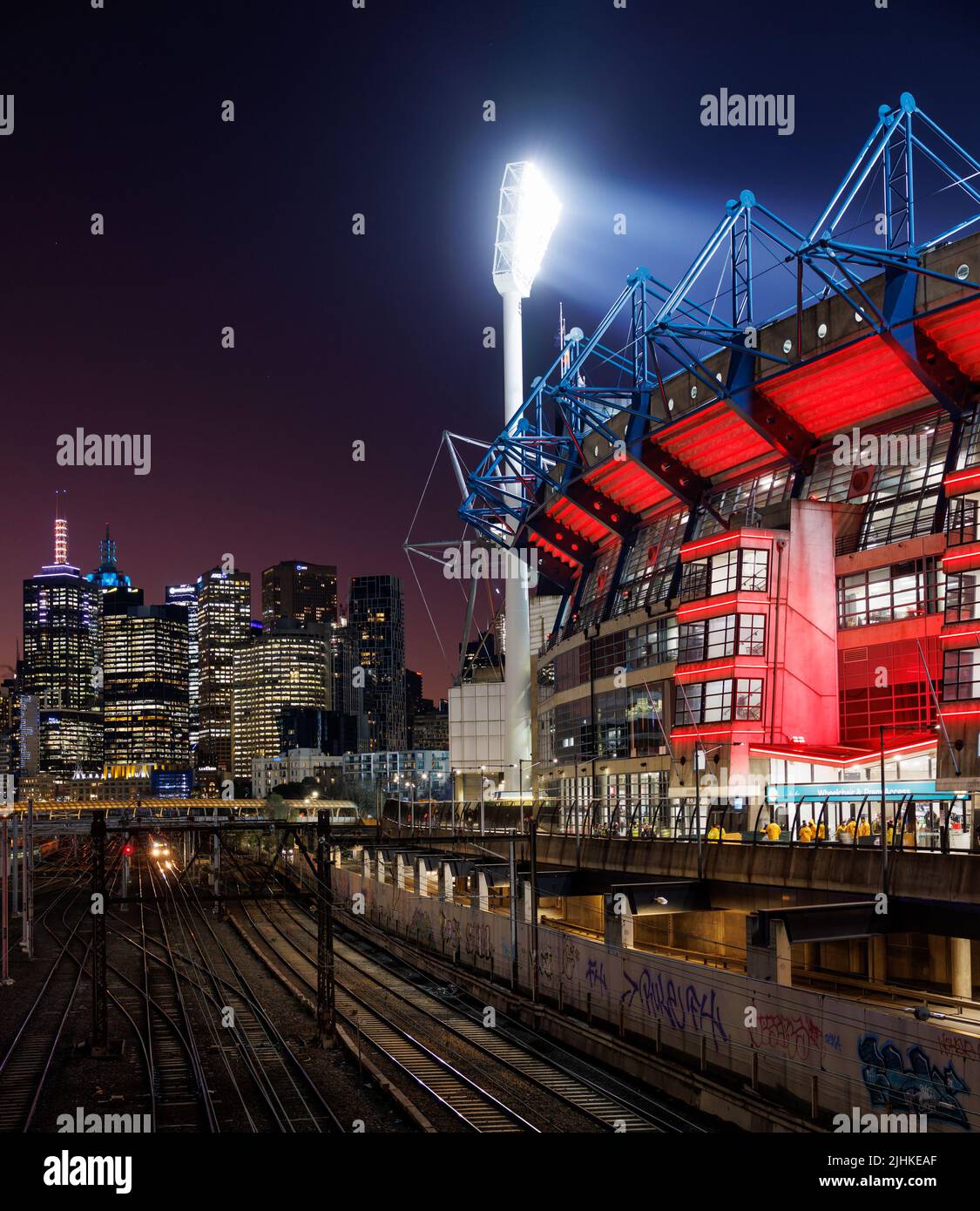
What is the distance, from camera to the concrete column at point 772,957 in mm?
29328

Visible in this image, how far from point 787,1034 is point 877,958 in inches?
743

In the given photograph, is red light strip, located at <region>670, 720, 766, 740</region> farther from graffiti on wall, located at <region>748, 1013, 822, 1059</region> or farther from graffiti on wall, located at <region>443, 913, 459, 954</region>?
graffiti on wall, located at <region>748, 1013, 822, 1059</region>

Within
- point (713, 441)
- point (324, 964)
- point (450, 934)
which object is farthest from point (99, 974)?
point (713, 441)

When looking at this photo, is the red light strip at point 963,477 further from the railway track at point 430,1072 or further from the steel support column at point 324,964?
the railway track at point 430,1072

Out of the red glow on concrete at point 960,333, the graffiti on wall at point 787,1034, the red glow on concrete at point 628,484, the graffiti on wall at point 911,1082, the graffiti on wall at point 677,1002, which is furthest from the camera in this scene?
the red glow on concrete at point 628,484

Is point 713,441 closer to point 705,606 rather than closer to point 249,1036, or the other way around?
point 705,606

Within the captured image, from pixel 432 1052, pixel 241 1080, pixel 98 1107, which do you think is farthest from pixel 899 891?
pixel 98 1107

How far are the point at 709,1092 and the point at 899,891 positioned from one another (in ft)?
27.2

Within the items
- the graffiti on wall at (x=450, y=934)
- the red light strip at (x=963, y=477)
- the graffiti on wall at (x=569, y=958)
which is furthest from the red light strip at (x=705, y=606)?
the graffiti on wall at (x=569, y=958)

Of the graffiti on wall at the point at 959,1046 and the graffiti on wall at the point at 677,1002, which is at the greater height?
the graffiti on wall at the point at 959,1046

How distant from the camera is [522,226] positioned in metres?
117

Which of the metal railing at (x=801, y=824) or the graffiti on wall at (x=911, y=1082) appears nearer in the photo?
the graffiti on wall at (x=911, y=1082)

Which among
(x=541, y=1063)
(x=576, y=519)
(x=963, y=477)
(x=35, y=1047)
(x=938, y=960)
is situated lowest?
(x=35, y=1047)

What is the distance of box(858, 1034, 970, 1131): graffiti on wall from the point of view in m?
21.2
